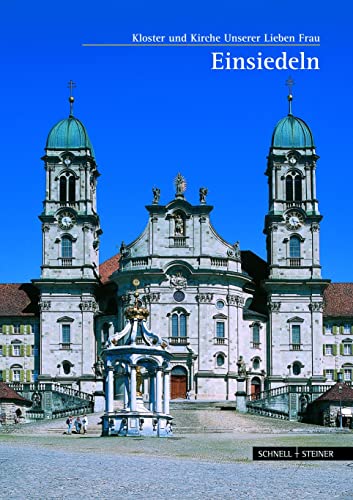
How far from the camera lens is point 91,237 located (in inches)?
3863

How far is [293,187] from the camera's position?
322 ft

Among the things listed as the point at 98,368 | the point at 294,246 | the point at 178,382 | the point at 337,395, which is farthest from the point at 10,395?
the point at 294,246

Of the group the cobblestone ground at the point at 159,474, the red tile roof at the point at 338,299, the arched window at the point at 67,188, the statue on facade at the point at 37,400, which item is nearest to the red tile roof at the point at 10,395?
the statue on facade at the point at 37,400

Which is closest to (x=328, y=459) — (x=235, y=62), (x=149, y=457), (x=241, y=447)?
(x=149, y=457)

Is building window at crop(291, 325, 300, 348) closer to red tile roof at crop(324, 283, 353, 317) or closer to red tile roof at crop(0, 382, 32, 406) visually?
red tile roof at crop(324, 283, 353, 317)

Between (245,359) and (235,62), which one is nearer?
(235,62)

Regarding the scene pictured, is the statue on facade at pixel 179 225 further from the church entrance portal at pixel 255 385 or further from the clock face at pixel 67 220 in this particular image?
the church entrance portal at pixel 255 385

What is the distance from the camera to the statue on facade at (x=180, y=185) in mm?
95125

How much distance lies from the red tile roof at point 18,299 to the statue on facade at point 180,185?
15.4m

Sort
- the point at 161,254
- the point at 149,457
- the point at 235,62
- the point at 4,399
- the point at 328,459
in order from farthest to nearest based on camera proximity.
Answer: the point at 161,254 < the point at 4,399 < the point at 235,62 < the point at 149,457 < the point at 328,459

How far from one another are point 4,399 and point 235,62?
42.7m

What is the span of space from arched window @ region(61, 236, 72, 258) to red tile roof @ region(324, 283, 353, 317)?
21301mm

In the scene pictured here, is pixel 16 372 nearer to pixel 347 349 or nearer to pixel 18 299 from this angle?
pixel 18 299

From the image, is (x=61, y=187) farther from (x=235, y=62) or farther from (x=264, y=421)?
(x=235, y=62)
